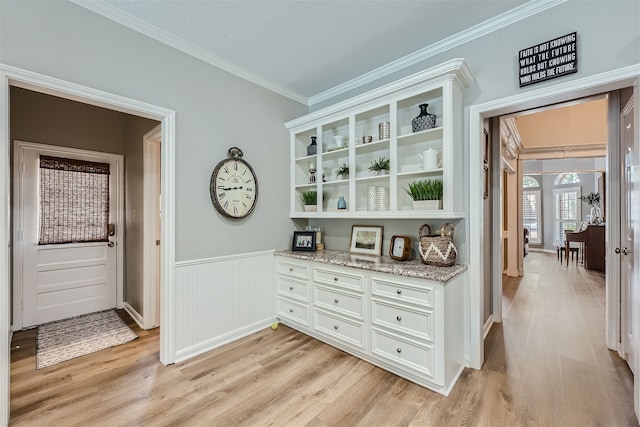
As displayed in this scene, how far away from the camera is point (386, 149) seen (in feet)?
9.43

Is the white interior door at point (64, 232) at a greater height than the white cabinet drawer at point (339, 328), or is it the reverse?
the white interior door at point (64, 232)

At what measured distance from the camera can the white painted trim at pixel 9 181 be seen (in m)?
1.68

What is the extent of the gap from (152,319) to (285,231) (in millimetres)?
1747

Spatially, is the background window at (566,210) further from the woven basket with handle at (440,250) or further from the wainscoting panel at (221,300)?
the wainscoting panel at (221,300)

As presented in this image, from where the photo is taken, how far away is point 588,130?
4.84 meters

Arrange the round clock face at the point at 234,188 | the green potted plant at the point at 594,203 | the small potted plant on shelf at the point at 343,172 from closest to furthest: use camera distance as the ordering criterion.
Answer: the round clock face at the point at 234,188, the small potted plant on shelf at the point at 343,172, the green potted plant at the point at 594,203

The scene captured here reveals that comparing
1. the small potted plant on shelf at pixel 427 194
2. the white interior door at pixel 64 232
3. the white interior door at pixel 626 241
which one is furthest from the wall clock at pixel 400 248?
the white interior door at pixel 64 232

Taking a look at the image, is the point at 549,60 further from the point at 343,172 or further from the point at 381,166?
the point at 343,172

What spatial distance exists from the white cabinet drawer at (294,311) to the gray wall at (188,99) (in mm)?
650

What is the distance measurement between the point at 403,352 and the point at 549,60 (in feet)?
7.60

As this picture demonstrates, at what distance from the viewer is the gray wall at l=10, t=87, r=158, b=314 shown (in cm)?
315

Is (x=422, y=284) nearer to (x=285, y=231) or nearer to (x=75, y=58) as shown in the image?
(x=285, y=231)

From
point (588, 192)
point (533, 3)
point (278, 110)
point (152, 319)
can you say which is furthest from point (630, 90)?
Answer: point (588, 192)

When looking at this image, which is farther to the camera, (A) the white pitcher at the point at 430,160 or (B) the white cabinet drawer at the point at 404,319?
(A) the white pitcher at the point at 430,160
